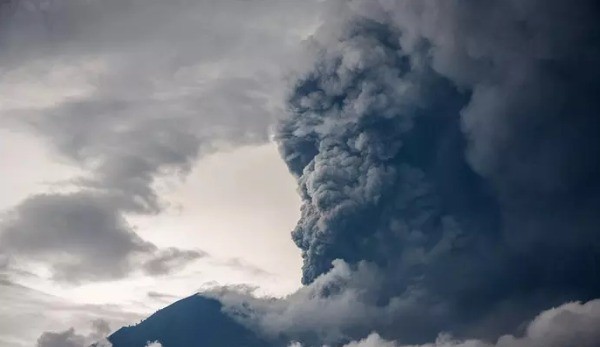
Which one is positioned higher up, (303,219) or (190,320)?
(190,320)

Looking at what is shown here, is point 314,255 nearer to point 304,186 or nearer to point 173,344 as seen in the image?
point 304,186

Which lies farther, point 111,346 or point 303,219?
point 111,346

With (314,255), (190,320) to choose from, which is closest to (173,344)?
(190,320)

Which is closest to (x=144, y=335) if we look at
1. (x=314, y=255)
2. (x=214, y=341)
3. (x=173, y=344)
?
(x=173, y=344)

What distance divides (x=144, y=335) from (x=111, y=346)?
20.1ft

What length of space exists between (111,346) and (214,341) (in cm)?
1758

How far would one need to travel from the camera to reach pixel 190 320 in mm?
114125

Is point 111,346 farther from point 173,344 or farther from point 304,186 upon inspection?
point 304,186

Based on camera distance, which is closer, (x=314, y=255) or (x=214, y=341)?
(x=314, y=255)

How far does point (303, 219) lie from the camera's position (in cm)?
5691

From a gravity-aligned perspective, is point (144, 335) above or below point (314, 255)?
above

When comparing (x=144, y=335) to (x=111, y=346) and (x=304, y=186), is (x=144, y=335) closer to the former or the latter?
(x=111, y=346)

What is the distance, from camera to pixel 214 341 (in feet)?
357

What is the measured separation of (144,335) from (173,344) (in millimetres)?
6070
